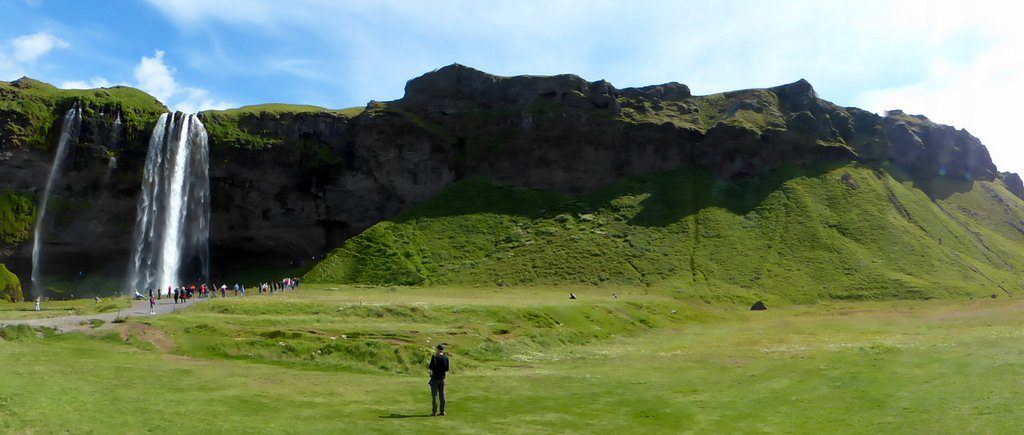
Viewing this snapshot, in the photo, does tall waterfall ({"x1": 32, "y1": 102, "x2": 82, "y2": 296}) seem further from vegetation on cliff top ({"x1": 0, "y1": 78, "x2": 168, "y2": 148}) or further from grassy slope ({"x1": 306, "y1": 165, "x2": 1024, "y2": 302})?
grassy slope ({"x1": 306, "y1": 165, "x2": 1024, "y2": 302})

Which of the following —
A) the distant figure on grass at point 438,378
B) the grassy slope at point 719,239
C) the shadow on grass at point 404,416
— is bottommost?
the shadow on grass at point 404,416

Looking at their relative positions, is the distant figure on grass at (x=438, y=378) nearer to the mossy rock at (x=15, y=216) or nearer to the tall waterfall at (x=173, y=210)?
the tall waterfall at (x=173, y=210)

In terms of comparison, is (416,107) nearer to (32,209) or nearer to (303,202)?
(303,202)

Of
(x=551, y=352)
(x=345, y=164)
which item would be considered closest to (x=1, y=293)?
(x=345, y=164)

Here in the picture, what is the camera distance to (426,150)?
444 ft

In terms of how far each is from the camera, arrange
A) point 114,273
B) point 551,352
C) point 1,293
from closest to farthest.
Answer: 1. point 551,352
2. point 1,293
3. point 114,273

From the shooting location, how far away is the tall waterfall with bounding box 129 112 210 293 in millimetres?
109125

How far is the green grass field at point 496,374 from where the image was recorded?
2272 centimetres

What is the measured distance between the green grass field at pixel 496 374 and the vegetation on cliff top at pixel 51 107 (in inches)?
2828

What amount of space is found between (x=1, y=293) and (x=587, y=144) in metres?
96.8

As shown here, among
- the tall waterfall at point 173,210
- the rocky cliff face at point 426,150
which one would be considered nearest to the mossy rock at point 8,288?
the tall waterfall at point 173,210

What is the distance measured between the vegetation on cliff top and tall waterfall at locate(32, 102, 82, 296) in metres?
1.26

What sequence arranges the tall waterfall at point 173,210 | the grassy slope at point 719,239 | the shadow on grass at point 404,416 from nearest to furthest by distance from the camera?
the shadow on grass at point 404,416
the grassy slope at point 719,239
the tall waterfall at point 173,210

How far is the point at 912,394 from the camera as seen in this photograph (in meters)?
25.9
